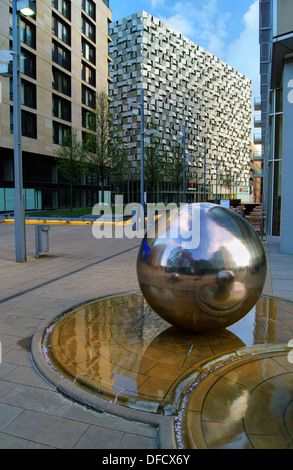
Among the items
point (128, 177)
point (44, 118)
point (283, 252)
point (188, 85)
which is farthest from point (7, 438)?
point (188, 85)

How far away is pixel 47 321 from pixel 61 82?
→ 45.3m

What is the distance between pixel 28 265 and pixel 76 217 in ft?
62.3

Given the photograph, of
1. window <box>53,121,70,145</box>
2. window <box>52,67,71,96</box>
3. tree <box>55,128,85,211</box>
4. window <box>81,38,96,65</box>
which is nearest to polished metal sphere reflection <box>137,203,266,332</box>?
tree <box>55,128,85,211</box>

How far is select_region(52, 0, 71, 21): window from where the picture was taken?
4319 centimetres

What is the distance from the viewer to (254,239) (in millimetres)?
5219

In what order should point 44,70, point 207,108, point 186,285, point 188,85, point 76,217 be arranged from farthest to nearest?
point 207,108
point 188,85
point 44,70
point 76,217
point 186,285

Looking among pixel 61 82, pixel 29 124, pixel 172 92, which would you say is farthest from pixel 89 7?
pixel 172 92

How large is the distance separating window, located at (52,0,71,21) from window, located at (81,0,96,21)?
418 cm

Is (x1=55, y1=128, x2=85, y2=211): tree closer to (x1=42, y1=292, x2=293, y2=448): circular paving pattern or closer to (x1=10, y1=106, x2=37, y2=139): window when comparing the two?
(x1=10, y1=106, x2=37, y2=139): window

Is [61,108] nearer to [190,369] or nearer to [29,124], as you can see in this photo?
[29,124]

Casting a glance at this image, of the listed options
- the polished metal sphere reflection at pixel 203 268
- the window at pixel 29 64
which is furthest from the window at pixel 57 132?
the polished metal sphere reflection at pixel 203 268

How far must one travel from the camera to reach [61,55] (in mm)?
45188

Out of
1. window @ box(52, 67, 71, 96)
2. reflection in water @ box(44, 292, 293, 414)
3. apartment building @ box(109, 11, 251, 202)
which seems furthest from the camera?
apartment building @ box(109, 11, 251, 202)
